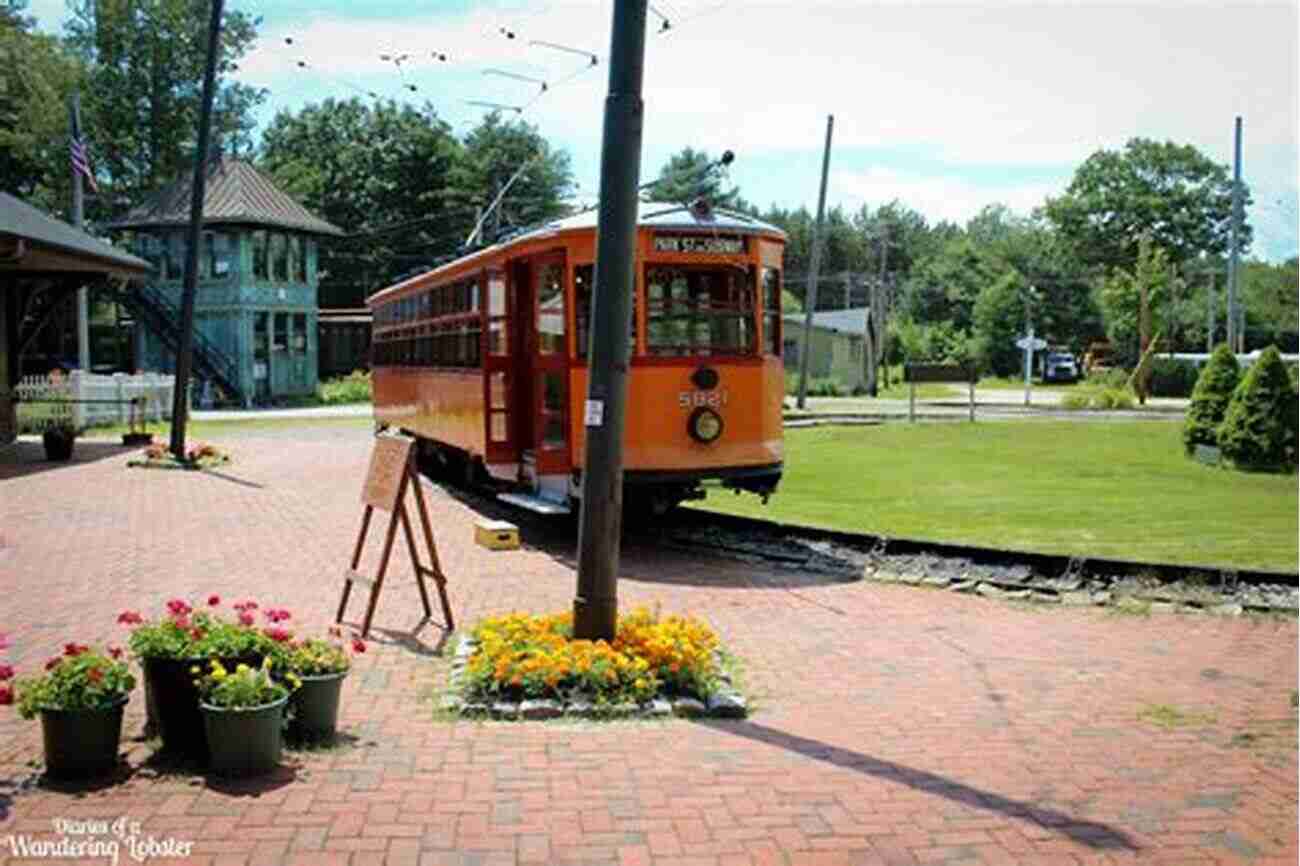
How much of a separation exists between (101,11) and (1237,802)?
59044 mm

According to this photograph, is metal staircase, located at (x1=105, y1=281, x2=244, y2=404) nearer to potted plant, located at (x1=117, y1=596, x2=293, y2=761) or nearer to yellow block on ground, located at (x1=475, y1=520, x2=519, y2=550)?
yellow block on ground, located at (x1=475, y1=520, x2=519, y2=550)

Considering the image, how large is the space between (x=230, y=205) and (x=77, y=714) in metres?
40.4

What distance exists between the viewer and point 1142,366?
139 feet

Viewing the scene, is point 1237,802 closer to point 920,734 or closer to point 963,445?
point 920,734

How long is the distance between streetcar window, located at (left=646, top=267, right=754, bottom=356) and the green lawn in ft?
7.38

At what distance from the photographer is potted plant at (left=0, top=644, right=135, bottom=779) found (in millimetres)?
5086

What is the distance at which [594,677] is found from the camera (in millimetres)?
6410

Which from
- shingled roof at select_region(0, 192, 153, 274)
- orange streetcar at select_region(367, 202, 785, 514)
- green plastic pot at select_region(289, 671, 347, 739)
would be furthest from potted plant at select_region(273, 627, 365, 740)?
shingled roof at select_region(0, 192, 153, 274)

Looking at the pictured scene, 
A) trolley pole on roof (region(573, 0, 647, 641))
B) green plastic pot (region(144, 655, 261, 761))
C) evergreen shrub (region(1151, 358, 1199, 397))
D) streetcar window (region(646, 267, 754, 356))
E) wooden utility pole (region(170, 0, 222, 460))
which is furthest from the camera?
evergreen shrub (region(1151, 358, 1199, 397))

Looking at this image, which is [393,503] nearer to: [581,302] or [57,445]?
[581,302]

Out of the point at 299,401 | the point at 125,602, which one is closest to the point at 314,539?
the point at 125,602

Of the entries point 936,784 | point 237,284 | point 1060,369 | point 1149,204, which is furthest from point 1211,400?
point 1149,204

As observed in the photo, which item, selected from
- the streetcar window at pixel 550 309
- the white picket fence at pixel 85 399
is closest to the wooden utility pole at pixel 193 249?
the white picket fence at pixel 85 399

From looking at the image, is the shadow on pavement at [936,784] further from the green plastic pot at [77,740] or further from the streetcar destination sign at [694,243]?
the streetcar destination sign at [694,243]
